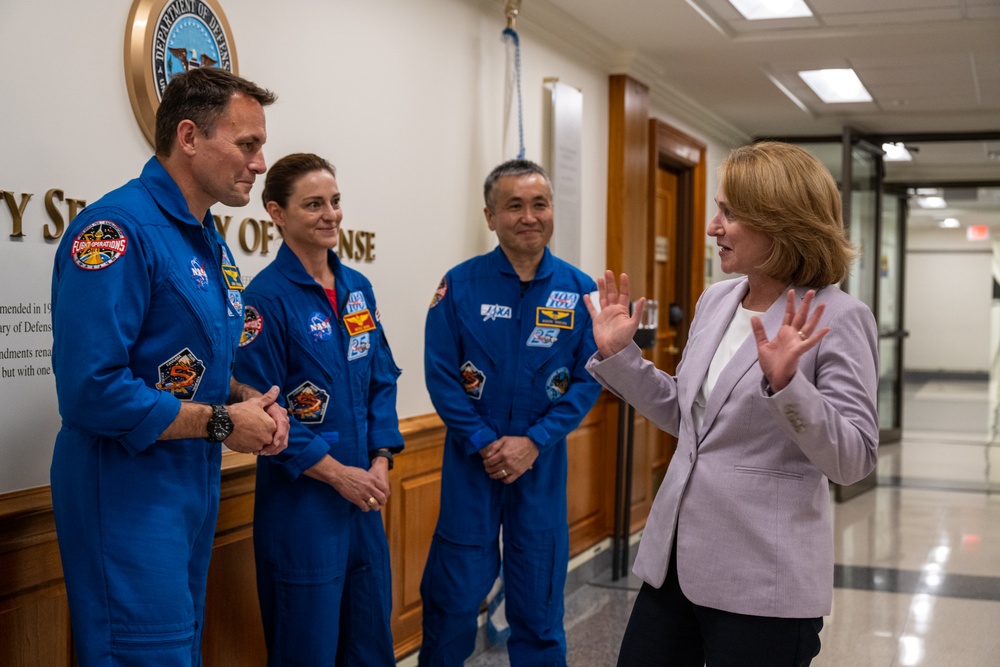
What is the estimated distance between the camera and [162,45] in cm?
240

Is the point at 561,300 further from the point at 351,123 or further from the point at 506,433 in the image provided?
the point at 351,123

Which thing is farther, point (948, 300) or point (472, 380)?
point (948, 300)

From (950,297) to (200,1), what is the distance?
19792 mm

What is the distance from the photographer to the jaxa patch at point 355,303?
8.45 ft

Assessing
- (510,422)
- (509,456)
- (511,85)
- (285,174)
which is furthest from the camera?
(511,85)

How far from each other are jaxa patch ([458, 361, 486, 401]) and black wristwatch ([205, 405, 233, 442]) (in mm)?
1137

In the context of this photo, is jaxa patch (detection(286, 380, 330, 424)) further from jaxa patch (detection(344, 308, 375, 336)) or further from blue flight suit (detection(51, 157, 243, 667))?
blue flight suit (detection(51, 157, 243, 667))

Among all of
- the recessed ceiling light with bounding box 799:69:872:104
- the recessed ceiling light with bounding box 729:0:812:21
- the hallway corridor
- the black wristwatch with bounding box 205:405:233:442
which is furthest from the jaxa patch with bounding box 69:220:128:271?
the recessed ceiling light with bounding box 799:69:872:104

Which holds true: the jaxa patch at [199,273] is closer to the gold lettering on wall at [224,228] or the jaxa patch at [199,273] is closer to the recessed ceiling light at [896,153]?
the gold lettering on wall at [224,228]

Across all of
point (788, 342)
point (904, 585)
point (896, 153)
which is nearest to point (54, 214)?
point (788, 342)

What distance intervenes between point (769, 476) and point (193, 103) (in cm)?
127

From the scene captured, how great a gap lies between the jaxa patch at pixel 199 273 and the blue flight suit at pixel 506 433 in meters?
1.09

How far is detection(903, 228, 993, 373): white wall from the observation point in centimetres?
1938

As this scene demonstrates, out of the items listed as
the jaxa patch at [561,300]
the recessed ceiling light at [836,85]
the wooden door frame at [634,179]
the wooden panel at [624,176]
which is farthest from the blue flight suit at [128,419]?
the recessed ceiling light at [836,85]
